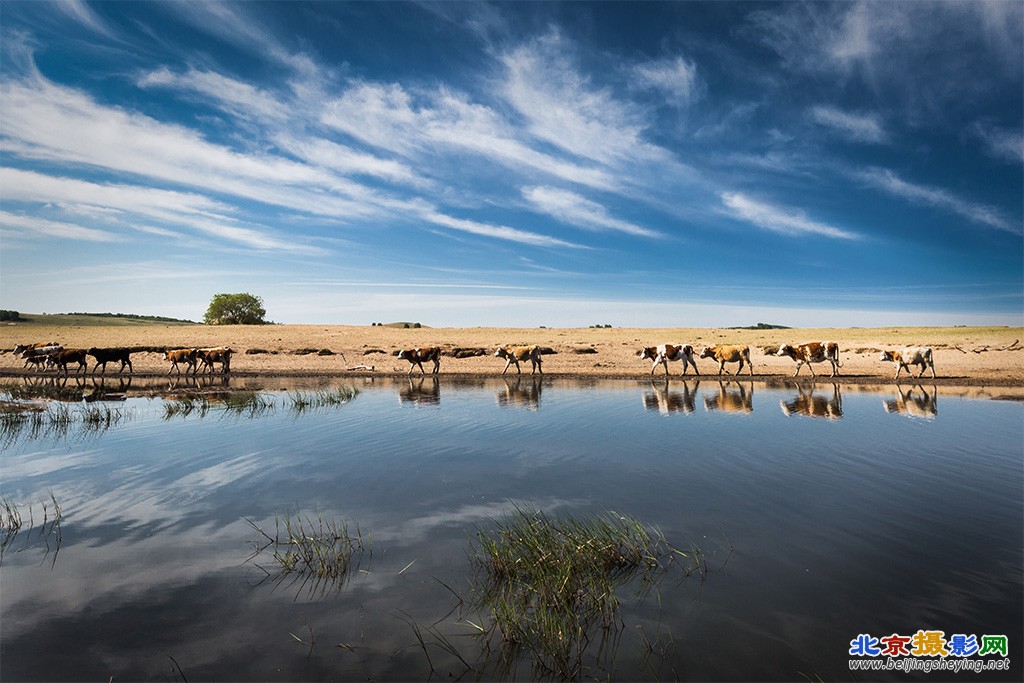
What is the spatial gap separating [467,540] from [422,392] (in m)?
18.1

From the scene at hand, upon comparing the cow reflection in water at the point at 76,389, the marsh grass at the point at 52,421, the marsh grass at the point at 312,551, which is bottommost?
the marsh grass at the point at 312,551

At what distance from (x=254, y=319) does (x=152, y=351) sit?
53.1 metres

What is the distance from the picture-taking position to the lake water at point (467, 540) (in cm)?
481

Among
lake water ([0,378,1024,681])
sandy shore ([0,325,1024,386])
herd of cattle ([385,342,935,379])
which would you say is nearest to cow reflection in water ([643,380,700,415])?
lake water ([0,378,1024,681])

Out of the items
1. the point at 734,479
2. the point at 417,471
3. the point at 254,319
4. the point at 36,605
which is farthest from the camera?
the point at 254,319

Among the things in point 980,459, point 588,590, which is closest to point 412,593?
point 588,590

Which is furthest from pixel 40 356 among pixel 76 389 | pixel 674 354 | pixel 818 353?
pixel 818 353

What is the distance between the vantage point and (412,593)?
586 cm

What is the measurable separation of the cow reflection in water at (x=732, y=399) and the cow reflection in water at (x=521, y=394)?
6659 mm

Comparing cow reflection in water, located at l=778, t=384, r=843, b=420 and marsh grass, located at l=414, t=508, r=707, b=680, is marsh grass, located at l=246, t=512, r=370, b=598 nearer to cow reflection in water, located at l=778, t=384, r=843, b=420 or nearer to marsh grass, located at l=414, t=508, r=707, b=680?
marsh grass, located at l=414, t=508, r=707, b=680

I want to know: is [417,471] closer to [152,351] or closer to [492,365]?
[492,365]

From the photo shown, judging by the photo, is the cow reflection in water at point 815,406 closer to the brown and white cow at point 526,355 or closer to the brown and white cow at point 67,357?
the brown and white cow at point 526,355

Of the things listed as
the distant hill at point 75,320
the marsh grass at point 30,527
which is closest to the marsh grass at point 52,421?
the marsh grass at point 30,527

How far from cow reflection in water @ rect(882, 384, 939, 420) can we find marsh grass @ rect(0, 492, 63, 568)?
845 inches
